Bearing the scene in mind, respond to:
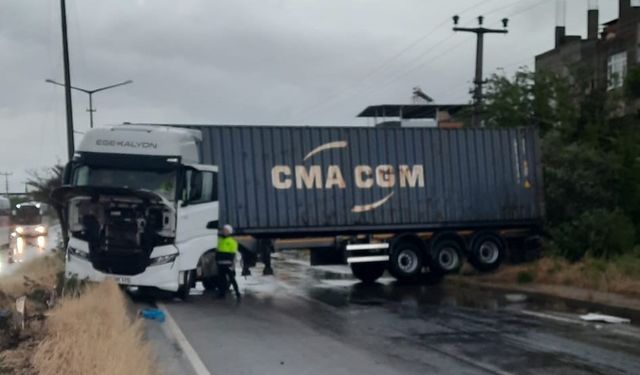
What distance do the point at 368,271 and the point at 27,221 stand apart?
30.1 meters

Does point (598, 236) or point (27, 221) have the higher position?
point (27, 221)

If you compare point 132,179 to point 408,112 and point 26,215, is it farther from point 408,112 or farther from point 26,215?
point 408,112

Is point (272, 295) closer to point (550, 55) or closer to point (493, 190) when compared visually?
point (493, 190)

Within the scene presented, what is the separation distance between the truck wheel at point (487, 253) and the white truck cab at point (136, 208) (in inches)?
345

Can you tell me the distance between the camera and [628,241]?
2372 centimetres

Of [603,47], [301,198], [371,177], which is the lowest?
[301,198]

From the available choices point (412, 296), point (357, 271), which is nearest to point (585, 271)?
point (412, 296)

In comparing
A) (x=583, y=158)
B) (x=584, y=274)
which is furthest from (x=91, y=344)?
(x=583, y=158)

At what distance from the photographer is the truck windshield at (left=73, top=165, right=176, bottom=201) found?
19.1m

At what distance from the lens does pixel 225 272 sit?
66.7 feet

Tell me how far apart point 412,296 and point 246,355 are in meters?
9.57

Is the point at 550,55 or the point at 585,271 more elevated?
the point at 550,55

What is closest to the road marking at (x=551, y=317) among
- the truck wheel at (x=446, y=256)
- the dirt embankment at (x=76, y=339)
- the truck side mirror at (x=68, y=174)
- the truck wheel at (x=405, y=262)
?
the dirt embankment at (x=76, y=339)

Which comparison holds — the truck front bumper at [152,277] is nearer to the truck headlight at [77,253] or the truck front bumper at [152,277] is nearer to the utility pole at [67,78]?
the truck headlight at [77,253]
